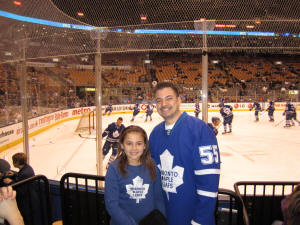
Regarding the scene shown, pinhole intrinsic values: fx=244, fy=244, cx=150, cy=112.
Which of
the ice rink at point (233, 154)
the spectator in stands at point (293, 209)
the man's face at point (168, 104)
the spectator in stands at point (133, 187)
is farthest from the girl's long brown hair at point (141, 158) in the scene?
the ice rink at point (233, 154)

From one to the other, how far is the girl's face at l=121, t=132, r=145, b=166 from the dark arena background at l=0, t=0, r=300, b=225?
723 mm

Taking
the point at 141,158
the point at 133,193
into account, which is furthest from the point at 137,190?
the point at 141,158

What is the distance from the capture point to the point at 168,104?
1.51 metres

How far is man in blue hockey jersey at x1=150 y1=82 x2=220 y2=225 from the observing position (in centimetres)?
137

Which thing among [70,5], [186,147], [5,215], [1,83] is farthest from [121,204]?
[70,5]

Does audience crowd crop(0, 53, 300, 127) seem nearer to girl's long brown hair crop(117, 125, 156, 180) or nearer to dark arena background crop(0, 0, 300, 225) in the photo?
dark arena background crop(0, 0, 300, 225)

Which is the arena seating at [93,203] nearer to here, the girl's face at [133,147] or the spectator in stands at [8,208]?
the spectator in stands at [8,208]

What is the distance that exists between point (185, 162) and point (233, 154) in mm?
5047

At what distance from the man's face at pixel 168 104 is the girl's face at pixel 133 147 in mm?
238

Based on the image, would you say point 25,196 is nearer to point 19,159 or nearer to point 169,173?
point 19,159

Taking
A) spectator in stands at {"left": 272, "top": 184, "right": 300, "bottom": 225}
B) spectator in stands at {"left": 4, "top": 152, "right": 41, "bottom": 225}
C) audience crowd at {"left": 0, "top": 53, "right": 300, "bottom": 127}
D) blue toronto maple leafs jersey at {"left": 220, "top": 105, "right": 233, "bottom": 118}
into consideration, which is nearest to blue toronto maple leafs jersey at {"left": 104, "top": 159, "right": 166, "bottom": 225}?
spectator in stands at {"left": 272, "top": 184, "right": 300, "bottom": 225}

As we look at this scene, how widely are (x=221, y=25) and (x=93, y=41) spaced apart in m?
1.58

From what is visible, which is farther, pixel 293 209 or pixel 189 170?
pixel 189 170

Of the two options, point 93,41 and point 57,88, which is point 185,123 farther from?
point 57,88
